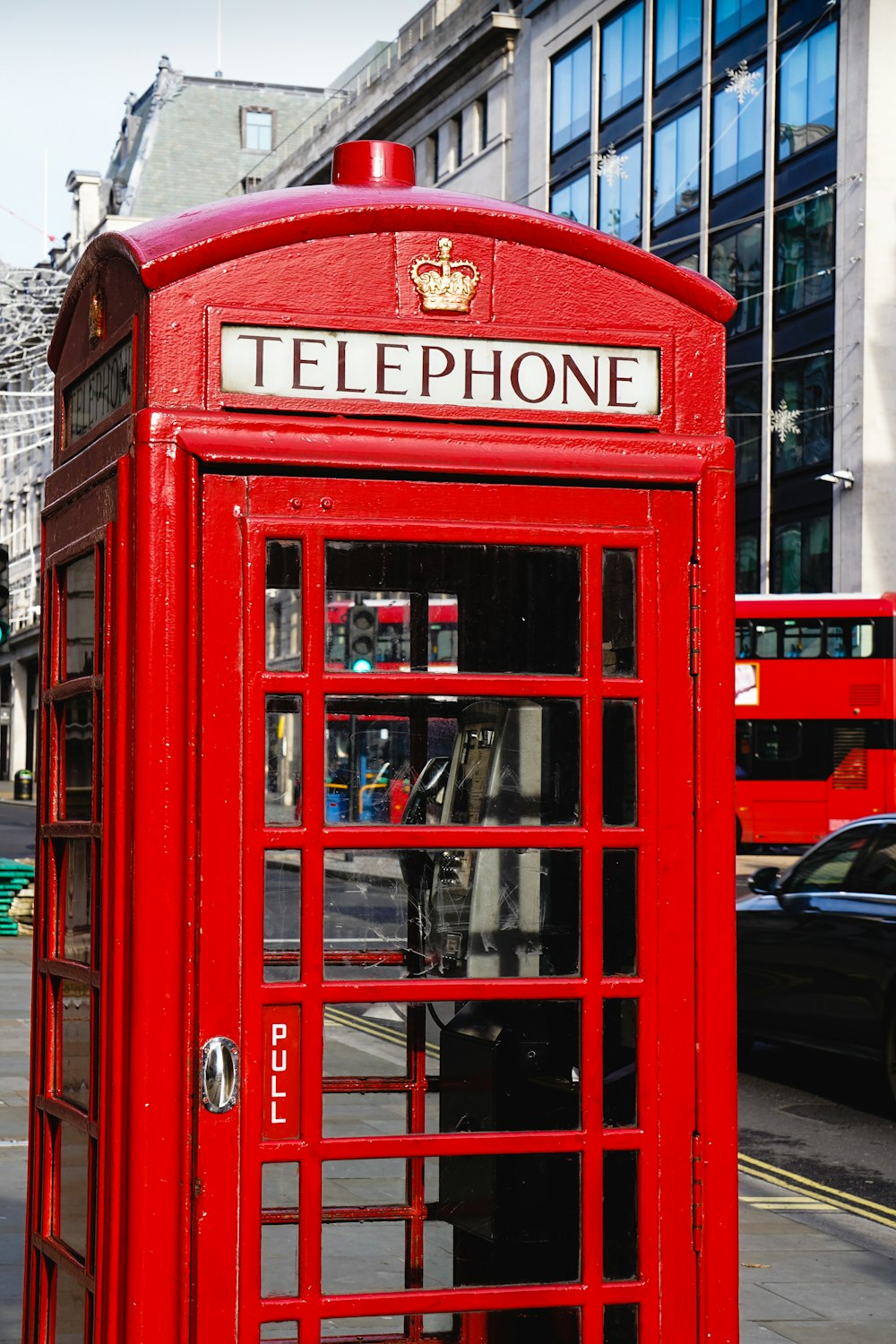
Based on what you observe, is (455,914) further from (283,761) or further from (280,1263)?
(280,1263)

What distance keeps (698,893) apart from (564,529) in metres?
0.66

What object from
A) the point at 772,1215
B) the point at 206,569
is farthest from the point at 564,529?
the point at 772,1215

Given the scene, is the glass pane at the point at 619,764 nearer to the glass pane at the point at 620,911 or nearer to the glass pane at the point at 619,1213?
the glass pane at the point at 620,911

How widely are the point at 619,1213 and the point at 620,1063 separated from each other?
0.82ft

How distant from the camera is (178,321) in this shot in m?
2.97

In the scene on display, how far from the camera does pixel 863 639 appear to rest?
2919 cm

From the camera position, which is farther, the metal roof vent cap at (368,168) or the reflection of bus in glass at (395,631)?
the metal roof vent cap at (368,168)

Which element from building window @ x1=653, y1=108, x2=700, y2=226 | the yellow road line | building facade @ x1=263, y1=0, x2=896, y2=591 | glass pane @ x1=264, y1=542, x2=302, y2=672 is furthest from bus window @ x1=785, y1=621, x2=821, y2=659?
glass pane @ x1=264, y1=542, x2=302, y2=672

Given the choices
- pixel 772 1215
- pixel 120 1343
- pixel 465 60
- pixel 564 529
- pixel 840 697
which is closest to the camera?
pixel 120 1343

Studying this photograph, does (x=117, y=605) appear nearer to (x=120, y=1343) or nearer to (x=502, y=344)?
(x=502, y=344)

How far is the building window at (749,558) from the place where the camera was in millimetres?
37594

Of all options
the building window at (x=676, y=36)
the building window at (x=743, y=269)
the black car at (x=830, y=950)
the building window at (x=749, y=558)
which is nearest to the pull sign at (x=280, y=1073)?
the black car at (x=830, y=950)

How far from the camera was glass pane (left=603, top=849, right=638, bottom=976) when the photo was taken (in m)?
3.12

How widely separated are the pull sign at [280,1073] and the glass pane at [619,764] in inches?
24.8
